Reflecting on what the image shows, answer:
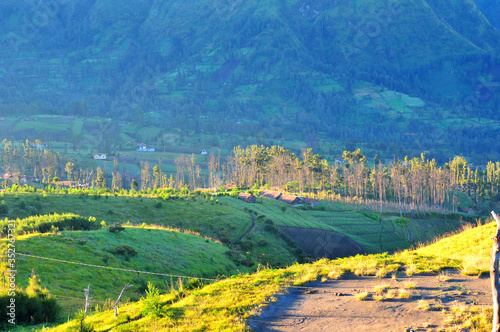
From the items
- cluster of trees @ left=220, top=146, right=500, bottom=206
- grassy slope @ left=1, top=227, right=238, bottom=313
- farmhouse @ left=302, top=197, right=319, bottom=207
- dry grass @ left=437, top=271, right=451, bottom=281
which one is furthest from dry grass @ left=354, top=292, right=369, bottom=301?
cluster of trees @ left=220, top=146, right=500, bottom=206

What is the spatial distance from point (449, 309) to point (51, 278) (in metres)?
20.4

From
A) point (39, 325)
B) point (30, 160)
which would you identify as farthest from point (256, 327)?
point (30, 160)

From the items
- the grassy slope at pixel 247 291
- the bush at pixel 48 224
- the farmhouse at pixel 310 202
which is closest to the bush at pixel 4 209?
the bush at pixel 48 224

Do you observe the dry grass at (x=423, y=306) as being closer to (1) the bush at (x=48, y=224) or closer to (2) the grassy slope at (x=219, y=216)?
(2) the grassy slope at (x=219, y=216)

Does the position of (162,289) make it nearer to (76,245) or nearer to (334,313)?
(76,245)

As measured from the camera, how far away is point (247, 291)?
19031mm

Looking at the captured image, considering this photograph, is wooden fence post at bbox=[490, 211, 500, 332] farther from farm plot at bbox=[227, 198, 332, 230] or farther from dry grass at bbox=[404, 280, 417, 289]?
farm plot at bbox=[227, 198, 332, 230]

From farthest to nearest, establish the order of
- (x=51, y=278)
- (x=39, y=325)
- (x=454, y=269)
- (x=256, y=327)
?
(x=51, y=278) → (x=454, y=269) → (x=39, y=325) → (x=256, y=327)

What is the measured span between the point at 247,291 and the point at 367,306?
17.8ft

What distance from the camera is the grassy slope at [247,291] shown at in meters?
15.7

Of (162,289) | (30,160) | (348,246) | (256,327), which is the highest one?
(30,160)

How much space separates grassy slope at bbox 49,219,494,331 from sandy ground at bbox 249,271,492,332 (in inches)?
38.1

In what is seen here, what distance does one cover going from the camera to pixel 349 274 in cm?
2166

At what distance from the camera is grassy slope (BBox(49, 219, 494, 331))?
1569 centimetres
